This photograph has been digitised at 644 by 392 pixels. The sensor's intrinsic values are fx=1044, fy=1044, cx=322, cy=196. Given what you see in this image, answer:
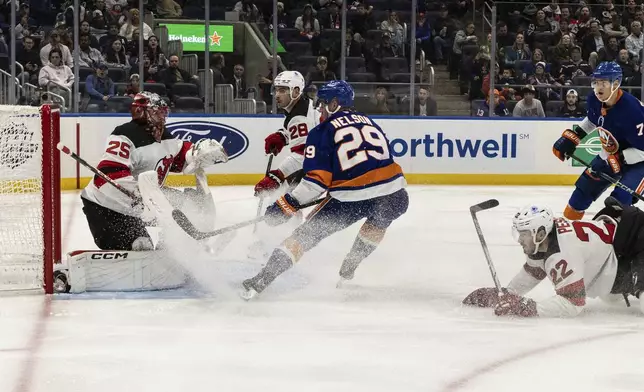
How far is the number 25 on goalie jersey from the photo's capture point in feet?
15.2

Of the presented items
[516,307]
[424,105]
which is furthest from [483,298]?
[424,105]

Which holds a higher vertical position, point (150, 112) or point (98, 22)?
point (98, 22)

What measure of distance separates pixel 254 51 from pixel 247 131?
936 millimetres

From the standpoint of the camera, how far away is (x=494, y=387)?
3.34m

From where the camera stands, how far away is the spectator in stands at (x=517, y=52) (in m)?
11.0

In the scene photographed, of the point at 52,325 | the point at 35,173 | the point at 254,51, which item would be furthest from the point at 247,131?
the point at 52,325

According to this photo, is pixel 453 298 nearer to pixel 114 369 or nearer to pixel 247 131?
pixel 114 369

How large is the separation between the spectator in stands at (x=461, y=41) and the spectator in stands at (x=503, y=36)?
286 millimetres

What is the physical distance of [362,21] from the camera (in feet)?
36.3

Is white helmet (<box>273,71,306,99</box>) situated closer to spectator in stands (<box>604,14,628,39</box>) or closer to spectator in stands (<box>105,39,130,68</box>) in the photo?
spectator in stands (<box>105,39,130,68</box>)

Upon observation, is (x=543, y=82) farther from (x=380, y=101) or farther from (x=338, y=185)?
(x=338, y=185)

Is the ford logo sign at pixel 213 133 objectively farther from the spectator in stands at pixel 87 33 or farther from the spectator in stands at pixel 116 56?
the spectator in stands at pixel 87 33

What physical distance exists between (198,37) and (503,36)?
127 inches

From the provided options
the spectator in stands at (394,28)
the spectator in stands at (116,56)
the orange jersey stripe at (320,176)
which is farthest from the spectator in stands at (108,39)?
the orange jersey stripe at (320,176)
